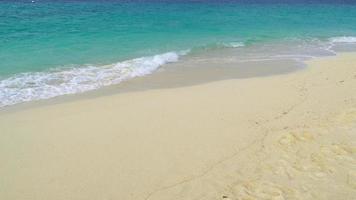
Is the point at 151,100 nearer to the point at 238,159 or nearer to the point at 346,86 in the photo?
the point at 238,159

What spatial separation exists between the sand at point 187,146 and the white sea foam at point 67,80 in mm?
1118

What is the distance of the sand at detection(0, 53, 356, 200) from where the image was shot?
17.7 ft

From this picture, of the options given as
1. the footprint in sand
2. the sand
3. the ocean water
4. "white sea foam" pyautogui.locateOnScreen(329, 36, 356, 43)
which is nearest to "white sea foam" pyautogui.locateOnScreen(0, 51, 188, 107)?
the ocean water

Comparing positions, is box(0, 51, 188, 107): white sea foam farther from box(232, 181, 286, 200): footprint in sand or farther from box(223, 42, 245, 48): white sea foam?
box(232, 181, 286, 200): footprint in sand

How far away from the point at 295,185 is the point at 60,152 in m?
3.90

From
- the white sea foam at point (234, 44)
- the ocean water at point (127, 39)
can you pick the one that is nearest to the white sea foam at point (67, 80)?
the ocean water at point (127, 39)

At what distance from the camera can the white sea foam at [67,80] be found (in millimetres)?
9766

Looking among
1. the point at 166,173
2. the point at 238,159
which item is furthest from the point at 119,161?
the point at 238,159

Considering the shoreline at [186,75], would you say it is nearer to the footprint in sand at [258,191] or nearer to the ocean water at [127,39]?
the ocean water at [127,39]

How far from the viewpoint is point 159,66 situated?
13000mm

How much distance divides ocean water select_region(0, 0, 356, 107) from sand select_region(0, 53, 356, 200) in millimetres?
2512

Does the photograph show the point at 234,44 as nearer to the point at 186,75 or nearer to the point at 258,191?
the point at 186,75

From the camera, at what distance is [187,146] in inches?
264

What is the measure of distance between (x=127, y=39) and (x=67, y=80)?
707 cm
